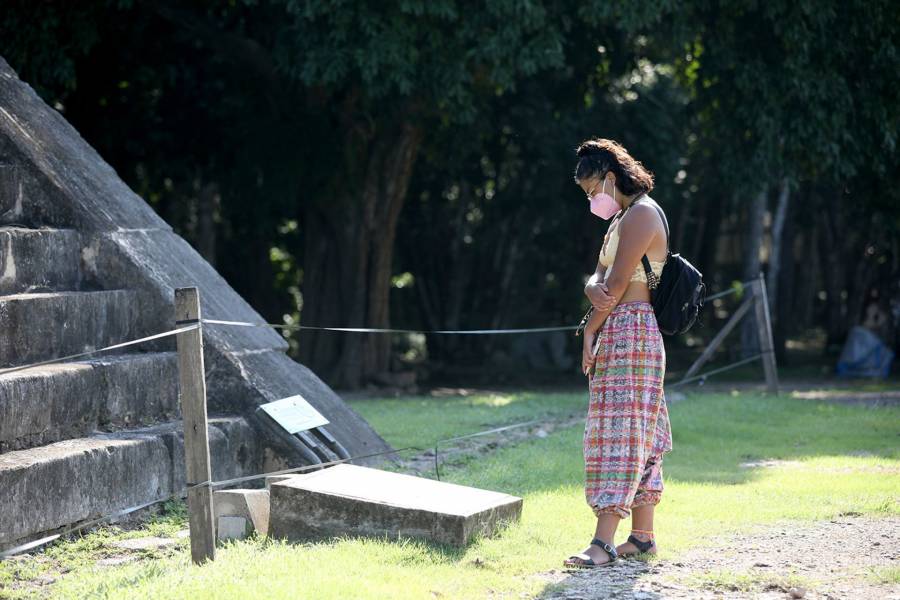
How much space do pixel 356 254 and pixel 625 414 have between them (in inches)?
441

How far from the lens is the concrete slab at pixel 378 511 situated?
5309 millimetres

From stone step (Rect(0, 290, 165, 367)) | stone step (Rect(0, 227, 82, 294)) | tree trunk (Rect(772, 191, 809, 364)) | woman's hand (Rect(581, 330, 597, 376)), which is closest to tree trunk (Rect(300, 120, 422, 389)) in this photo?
tree trunk (Rect(772, 191, 809, 364))

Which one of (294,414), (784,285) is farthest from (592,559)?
(784,285)

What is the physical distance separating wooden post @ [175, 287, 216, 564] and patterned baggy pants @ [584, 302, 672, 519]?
1.71 meters

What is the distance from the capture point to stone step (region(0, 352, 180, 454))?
5.68 meters

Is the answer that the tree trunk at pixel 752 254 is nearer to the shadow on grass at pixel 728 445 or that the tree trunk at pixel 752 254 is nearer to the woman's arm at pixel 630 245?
the shadow on grass at pixel 728 445

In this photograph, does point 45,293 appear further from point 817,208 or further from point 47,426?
point 817,208

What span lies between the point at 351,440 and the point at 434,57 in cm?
639

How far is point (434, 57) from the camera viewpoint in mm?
12797

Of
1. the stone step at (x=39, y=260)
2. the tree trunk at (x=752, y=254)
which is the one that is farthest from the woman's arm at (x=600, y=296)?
the tree trunk at (x=752, y=254)

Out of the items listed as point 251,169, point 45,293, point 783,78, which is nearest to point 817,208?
point 783,78

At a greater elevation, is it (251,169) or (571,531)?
(251,169)

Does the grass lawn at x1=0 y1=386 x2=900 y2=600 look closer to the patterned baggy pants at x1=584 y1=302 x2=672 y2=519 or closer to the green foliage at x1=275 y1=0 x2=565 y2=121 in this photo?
the patterned baggy pants at x1=584 y1=302 x2=672 y2=519

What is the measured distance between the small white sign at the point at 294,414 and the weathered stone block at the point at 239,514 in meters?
1.15
